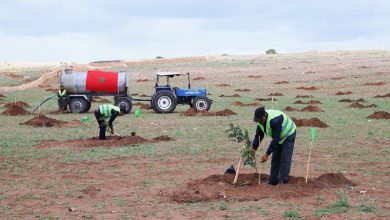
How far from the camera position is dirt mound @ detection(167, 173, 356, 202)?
10727mm

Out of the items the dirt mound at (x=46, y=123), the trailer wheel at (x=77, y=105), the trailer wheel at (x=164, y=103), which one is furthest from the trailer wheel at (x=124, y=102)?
the dirt mound at (x=46, y=123)

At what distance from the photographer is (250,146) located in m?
11.6

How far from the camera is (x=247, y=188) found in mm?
11391

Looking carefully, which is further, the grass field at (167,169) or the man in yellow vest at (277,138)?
the man in yellow vest at (277,138)

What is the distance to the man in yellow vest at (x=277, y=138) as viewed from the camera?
11047 millimetres

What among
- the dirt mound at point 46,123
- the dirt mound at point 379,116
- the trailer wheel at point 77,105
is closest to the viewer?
the dirt mound at point 46,123

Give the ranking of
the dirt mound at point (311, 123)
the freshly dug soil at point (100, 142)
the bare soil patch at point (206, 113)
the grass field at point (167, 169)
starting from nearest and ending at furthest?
the grass field at point (167, 169) < the freshly dug soil at point (100, 142) < the dirt mound at point (311, 123) < the bare soil patch at point (206, 113)

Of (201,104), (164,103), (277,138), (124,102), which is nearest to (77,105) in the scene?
(124,102)

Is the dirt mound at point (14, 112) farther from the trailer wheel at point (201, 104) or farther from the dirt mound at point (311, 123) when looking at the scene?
the dirt mound at point (311, 123)

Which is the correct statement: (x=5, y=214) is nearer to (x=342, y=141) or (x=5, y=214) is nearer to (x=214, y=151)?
(x=214, y=151)

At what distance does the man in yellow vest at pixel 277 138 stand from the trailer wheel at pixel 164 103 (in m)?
17.9

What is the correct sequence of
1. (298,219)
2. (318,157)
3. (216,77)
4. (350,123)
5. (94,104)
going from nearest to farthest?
(298,219) → (318,157) → (350,123) → (94,104) → (216,77)

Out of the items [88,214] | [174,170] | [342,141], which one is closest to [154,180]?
[174,170]

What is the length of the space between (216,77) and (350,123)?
35.5 metres
